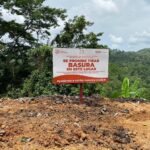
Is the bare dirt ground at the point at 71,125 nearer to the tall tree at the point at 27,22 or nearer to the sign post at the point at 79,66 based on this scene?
the sign post at the point at 79,66

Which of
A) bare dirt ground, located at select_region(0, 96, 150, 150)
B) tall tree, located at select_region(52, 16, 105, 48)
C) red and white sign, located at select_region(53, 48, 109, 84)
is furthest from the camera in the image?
tall tree, located at select_region(52, 16, 105, 48)

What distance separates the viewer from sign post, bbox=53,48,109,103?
10555mm

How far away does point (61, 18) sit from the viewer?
33.4 metres

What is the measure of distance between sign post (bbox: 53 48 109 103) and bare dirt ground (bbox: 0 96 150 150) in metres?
0.56

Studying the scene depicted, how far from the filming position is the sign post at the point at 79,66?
34.6 ft

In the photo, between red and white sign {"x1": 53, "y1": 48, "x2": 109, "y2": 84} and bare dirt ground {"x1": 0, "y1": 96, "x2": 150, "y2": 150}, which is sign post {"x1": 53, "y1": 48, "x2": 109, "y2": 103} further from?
bare dirt ground {"x1": 0, "y1": 96, "x2": 150, "y2": 150}

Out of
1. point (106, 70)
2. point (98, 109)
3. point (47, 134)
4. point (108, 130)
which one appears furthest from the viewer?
point (106, 70)

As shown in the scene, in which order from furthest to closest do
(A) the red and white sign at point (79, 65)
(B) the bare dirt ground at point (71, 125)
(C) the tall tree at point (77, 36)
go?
1. (C) the tall tree at point (77, 36)
2. (A) the red and white sign at point (79, 65)
3. (B) the bare dirt ground at point (71, 125)

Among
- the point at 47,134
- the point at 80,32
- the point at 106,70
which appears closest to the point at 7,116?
the point at 47,134

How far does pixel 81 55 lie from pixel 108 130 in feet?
9.00

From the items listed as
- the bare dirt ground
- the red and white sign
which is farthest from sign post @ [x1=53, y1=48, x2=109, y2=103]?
the bare dirt ground

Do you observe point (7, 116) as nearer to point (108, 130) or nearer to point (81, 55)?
point (108, 130)

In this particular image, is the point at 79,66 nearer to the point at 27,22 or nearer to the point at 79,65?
the point at 79,65

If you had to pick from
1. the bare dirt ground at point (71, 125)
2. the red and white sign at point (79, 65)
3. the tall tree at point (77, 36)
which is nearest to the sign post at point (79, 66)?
the red and white sign at point (79, 65)
